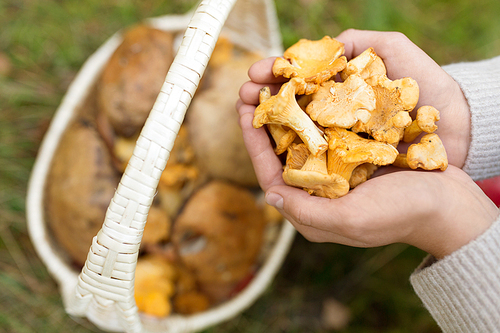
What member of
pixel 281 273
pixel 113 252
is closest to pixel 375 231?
pixel 113 252

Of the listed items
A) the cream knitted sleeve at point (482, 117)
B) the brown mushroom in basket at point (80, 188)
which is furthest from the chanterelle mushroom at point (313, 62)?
the brown mushroom in basket at point (80, 188)

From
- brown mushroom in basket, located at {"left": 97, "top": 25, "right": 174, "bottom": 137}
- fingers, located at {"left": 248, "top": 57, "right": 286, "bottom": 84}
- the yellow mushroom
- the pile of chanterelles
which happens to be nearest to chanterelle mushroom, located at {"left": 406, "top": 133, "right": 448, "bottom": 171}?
the pile of chanterelles

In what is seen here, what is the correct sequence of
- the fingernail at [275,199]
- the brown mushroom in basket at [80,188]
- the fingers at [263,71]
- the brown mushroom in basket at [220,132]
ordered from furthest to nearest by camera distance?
the brown mushroom in basket at [220,132] < the brown mushroom in basket at [80,188] < the fingers at [263,71] < the fingernail at [275,199]

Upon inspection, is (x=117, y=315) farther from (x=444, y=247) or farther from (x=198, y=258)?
(x=444, y=247)

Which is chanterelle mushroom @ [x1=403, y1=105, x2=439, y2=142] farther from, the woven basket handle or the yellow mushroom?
the yellow mushroom

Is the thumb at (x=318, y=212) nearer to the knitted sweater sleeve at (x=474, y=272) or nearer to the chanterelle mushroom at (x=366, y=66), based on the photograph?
the knitted sweater sleeve at (x=474, y=272)

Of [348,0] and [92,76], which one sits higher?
[348,0]
